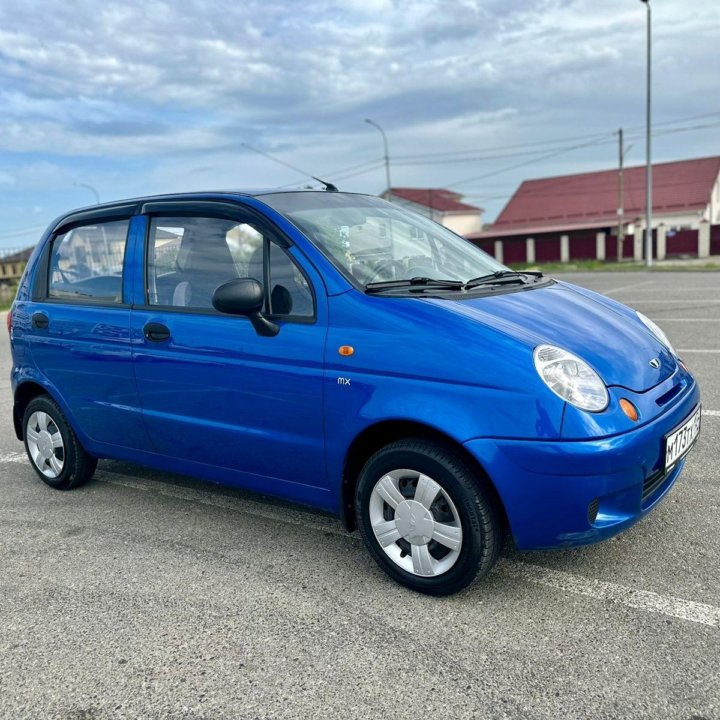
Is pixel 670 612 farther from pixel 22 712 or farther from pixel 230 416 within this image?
pixel 22 712

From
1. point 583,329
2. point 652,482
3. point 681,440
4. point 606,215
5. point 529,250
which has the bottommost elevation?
point 652,482

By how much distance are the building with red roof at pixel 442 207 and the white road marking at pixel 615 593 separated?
53013 mm

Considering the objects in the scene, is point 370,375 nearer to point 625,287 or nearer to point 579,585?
point 579,585

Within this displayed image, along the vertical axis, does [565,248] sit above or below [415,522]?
above

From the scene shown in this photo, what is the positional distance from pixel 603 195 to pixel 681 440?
1932 inches

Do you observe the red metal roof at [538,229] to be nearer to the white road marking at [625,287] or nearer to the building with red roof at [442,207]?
the building with red roof at [442,207]

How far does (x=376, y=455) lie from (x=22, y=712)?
156 cm

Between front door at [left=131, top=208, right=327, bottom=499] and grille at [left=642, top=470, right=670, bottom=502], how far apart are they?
1.34 metres

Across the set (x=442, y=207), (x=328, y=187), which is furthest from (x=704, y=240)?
(x=328, y=187)

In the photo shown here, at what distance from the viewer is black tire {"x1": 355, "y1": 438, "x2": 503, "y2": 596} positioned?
285 cm

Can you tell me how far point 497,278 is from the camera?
373 centimetres

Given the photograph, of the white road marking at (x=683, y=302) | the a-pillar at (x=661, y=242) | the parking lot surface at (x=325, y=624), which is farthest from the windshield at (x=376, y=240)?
the a-pillar at (x=661, y=242)

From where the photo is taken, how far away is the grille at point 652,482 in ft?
9.51

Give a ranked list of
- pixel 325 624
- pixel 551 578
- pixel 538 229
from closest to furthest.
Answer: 1. pixel 325 624
2. pixel 551 578
3. pixel 538 229
